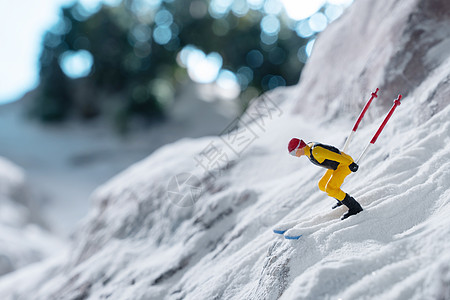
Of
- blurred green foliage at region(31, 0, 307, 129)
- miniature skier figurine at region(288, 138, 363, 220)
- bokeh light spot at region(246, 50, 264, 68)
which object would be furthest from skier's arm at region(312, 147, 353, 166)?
bokeh light spot at region(246, 50, 264, 68)

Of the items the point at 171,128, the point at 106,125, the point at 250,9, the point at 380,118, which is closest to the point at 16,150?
the point at 106,125

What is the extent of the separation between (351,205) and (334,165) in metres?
0.25

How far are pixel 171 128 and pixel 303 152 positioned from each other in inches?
648

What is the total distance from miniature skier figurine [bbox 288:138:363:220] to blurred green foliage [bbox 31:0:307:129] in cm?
1537

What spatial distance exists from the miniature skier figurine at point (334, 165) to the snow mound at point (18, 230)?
574 cm

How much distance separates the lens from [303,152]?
249 centimetres

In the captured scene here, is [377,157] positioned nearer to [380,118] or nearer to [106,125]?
[380,118]

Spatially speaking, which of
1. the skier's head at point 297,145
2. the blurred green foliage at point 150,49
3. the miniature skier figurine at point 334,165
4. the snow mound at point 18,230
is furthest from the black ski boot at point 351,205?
the blurred green foliage at point 150,49

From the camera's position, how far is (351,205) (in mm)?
2381

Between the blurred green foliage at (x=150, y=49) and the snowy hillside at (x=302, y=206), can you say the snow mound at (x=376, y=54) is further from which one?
the blurred green foliage at (x=150, y=49)

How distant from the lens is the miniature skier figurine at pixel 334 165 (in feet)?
7.84

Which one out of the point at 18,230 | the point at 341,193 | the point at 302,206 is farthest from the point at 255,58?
the point at 341,193

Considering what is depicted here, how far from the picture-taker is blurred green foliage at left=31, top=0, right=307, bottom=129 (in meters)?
17.7

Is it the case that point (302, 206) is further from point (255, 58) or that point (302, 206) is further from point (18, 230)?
point (255, 58)
